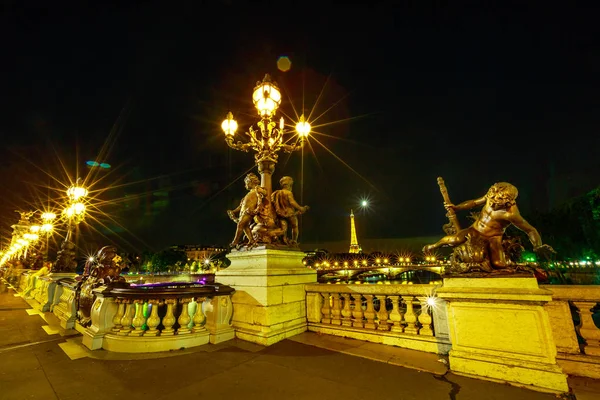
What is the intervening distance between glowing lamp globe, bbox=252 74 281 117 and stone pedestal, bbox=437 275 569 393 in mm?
5655

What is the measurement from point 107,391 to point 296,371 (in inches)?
94.5

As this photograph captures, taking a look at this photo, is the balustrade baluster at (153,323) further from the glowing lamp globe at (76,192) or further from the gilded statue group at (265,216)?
the glowing lamp globe at (76,192)

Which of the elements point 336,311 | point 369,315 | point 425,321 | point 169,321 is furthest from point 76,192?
point 425,321

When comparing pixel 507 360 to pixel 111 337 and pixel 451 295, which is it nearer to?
pixel 451 295

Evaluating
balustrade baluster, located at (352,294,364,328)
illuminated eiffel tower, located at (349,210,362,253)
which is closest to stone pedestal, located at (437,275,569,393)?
balustrade baluster, located at (352,294,364,328)

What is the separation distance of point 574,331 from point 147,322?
6.77 m

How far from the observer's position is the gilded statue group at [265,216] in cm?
650

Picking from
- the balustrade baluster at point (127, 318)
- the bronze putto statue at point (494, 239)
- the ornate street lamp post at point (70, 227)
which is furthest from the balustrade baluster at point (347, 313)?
the ornate street lamp post at point (70, 227)

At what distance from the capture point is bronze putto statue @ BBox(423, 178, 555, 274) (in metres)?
3.98

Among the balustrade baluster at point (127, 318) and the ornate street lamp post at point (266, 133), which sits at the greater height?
the ornate street lamp post at point (266, 133)

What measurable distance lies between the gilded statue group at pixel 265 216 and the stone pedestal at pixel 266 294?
33 centimetres

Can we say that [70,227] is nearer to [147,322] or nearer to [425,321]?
[147,322]

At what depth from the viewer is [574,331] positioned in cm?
390

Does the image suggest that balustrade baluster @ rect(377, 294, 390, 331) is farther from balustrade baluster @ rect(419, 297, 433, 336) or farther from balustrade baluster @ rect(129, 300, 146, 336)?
balustrade baluster @ rect(129, 300, 146, 336)
